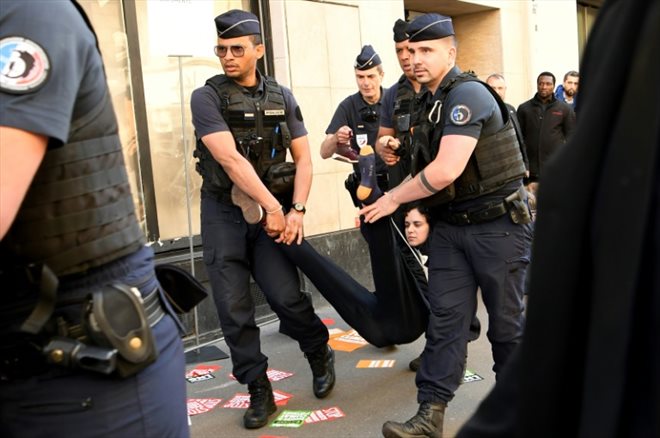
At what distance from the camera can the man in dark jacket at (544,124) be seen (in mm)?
8961

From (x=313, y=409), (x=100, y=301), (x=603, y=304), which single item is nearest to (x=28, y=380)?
(x=100, y=301)

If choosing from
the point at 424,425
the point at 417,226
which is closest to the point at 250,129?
the point at 417,226

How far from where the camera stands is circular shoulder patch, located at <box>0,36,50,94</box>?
1.50 meters

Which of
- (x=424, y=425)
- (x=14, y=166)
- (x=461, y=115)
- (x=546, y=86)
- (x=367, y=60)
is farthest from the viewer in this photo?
(x=546, y=86)

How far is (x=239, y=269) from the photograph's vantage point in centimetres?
428

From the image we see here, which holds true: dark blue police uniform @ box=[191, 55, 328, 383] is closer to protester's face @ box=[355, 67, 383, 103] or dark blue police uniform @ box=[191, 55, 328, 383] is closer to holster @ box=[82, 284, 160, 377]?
protester's face @ box=[355, 67, 383, 103]

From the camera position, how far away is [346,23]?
7.44m

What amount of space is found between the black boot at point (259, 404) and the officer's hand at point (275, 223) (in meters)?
0.83

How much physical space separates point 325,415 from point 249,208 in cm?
127

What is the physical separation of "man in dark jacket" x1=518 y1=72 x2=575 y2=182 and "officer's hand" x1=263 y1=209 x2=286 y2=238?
213 inches

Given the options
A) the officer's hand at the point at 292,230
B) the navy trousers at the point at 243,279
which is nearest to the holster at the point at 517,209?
the officer's hand at the point at 292,230

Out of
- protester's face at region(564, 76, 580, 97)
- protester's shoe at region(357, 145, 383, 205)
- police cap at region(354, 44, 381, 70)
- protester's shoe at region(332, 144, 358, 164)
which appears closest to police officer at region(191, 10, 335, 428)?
protester's shoe at region(357, 145, 383, 205)

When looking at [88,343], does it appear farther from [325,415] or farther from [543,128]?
[543,128]

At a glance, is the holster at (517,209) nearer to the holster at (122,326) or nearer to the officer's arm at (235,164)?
the officer's arm at (235,164)
